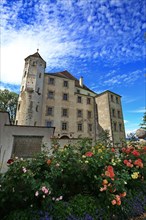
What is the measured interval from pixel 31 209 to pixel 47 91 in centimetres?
2490

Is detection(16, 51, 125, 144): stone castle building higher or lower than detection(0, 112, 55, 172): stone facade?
higher

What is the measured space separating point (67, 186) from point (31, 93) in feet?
73.3

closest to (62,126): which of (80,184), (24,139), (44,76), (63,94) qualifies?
(63,94)

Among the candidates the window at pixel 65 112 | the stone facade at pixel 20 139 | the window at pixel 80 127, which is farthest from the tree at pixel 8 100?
the stone facade at pixel 20 139

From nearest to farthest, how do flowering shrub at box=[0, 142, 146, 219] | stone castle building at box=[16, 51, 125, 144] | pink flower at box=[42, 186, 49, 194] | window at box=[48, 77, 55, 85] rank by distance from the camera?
pink flower at box=[42, 186, 49, 194] → flowering shrub at box=[0, 142, 146, 219] → stone castle building at box=[16, 51, 125, 144] → window at box=[48, 77, 55, 85]

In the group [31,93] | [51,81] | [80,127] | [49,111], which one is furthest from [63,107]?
[31,93]

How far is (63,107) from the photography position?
26.9 metres

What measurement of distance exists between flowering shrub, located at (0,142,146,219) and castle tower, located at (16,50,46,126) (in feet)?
65.6

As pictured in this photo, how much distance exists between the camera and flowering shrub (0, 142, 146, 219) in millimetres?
2611

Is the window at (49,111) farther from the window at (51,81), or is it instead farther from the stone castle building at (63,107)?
the window at (51,81)

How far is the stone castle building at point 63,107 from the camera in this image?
2397cm

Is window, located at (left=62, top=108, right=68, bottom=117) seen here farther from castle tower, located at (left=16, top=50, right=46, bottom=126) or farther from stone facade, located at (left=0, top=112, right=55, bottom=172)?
stone facade, located at (left=0, top=112, right=55, bottom=172)

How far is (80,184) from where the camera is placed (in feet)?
11.2

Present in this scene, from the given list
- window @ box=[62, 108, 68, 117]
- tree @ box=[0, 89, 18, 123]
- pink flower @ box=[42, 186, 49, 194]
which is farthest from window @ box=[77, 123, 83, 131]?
pink flower @ box=[42, 186, 49, 194]
